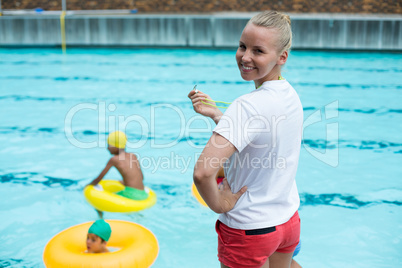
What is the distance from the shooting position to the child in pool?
3.93m

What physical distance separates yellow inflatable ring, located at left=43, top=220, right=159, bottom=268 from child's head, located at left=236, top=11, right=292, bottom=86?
179cm

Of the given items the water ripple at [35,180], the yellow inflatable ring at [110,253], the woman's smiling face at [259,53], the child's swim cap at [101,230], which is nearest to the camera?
the woman's smiling face at [259,53]

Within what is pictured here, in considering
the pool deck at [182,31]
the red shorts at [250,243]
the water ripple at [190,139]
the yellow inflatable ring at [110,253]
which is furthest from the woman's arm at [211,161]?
the pool deck at [182,31]

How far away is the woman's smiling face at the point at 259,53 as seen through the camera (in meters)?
1.58

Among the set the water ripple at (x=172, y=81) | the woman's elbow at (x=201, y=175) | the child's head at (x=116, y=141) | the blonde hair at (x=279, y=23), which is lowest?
the water ripple at (x=172, y=81)

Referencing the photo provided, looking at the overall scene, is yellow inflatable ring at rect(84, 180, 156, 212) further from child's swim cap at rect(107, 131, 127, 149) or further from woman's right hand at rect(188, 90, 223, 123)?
woman's right hand at rect(188, 90, 223, 123)

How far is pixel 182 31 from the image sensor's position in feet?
45.2

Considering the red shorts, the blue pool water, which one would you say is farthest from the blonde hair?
the blue pool water

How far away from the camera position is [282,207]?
172 centimetres

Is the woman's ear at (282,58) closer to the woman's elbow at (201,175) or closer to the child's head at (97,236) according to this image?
the woman's elbow at (201,175)

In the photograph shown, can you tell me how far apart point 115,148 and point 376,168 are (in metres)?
3.24

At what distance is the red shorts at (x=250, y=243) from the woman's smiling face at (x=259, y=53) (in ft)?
1.97

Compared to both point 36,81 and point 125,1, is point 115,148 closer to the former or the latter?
point 36,81

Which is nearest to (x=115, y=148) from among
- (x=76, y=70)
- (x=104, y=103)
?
(x=104, y=103)
